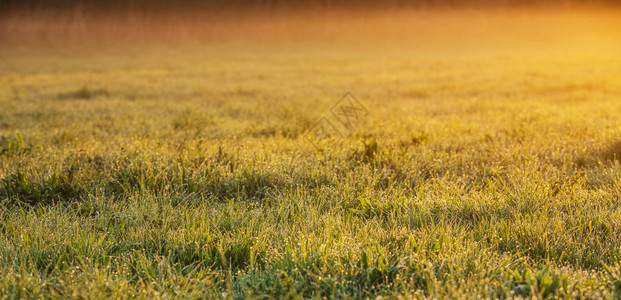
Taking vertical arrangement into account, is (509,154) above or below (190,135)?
above

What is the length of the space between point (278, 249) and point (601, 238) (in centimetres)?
202

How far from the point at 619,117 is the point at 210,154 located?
6737 millimetres

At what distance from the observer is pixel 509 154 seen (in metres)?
4.78

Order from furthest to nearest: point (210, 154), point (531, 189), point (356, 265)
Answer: point (210, 154) < point (531, 189) < point (356, 265)

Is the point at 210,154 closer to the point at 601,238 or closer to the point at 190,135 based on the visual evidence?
the point at 190,135

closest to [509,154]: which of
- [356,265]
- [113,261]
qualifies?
[356,265]

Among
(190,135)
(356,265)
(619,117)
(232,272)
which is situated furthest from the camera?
(619,117)

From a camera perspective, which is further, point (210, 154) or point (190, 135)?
point (190, 135)

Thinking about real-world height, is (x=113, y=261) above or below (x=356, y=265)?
below

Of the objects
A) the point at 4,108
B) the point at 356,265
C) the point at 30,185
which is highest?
the point at 356,265

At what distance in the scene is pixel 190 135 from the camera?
21.7ft

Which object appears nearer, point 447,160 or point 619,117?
point 447,160

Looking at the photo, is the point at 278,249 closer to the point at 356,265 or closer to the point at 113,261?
the point at 356,265

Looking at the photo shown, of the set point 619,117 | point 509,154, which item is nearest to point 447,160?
point 509,154
